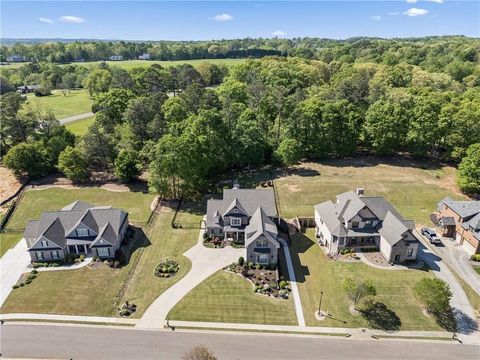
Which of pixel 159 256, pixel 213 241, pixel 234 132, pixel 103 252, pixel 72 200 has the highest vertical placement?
pixel 234 132

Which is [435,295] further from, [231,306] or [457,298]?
[231,306]

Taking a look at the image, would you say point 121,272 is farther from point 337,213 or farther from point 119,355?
point 337,213

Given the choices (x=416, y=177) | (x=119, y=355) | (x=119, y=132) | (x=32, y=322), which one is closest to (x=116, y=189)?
(x=119, y=132)

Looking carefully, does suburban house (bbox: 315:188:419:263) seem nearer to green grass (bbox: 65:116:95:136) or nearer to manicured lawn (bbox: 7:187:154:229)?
manicured lawn (bbox: 7:187:154:229)

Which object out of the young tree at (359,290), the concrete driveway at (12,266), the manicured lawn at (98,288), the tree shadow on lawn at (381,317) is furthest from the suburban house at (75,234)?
the tree shadow on lawn at (381,317)

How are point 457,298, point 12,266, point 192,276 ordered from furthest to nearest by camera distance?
point 12,266 < point 192,276 < point 457,298

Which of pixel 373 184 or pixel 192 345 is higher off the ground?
pixel 373 184

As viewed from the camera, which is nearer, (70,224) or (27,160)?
(70,224)

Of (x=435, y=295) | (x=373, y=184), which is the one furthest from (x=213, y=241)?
(x=373, y=184)
